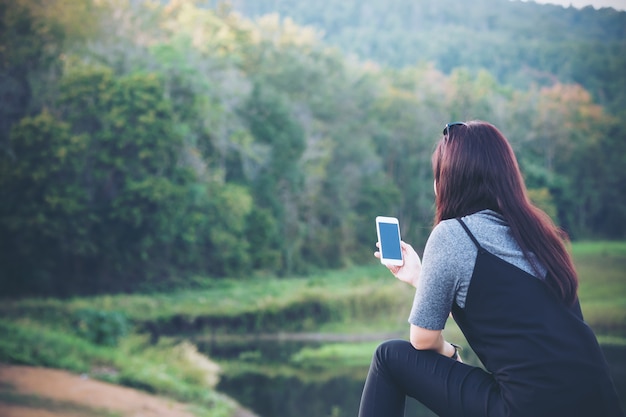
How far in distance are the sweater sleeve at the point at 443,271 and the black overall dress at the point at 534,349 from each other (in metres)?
0.02

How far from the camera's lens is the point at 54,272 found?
6.06 meters

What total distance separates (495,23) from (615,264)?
330 cm

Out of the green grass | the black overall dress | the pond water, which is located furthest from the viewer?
the green grass

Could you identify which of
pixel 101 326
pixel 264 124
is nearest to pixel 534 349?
pixel 101 326

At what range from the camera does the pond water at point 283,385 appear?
248 inches

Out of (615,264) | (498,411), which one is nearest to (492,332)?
(498,411)

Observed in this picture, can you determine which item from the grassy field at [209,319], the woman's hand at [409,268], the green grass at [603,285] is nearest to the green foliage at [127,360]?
the grassy field at [209,319]

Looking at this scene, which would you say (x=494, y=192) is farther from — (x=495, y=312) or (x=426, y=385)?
(x=426, y=385)

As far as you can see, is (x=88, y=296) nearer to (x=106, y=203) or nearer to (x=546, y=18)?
(x=106, y=203)

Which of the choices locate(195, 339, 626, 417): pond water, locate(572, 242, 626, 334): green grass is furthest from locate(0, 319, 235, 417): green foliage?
locate(572, 242, 626, 334): green grass

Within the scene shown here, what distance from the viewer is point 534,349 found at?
1.17m

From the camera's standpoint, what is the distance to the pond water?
20.6ft

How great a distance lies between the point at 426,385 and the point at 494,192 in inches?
14.4

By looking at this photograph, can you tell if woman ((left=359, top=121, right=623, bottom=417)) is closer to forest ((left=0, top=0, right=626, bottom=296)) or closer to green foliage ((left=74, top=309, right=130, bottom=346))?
green foliage ((left=74, top=309, right=130, bottom=346))
